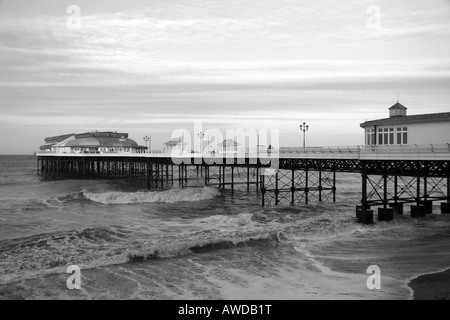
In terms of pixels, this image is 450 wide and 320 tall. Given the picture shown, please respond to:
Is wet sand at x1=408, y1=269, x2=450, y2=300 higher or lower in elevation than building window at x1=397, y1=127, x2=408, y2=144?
lower

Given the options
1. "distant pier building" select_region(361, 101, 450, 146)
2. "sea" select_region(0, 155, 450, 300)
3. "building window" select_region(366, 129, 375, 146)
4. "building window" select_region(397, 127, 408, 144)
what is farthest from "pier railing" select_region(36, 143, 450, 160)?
"sea" select_region(0, 155, 450, 300)

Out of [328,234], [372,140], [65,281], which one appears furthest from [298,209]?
[65,281]

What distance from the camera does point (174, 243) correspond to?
18500 millimetres

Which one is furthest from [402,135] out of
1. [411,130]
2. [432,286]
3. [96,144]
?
[96,144]

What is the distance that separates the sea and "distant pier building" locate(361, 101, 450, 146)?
4.96 meters

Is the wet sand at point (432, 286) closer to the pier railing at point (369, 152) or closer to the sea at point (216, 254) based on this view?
the sea at point (216, 254)

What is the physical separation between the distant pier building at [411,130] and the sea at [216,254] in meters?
4.96

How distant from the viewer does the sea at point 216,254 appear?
515 inches

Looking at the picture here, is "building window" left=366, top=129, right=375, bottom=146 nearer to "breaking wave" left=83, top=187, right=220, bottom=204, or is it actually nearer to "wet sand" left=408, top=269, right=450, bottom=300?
"wet sand" left=408, top=269, right=450, bottom=300

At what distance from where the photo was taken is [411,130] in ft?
85.2

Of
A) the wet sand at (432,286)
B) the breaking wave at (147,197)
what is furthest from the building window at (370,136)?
the breaking wave at (147,197)

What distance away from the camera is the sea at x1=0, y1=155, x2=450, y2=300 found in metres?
13.1

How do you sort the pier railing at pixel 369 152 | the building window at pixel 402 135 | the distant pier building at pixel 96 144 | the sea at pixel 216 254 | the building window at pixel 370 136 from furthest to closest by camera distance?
1. the distant pier building at pixel 96 144
2. the building window at pixel 370 136
3. the building window at pixel 402 135
4. the pier railing at pixel 369 152
5. the sea at pixel 216 254
